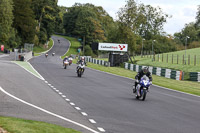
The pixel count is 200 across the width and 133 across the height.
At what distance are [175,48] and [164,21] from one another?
34.8ft

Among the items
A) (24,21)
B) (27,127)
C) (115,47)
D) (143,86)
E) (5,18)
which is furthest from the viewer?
(24,21)

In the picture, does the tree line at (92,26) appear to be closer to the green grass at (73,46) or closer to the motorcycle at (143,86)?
the green grass at (73,46)

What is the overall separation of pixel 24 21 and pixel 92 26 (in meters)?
31.8

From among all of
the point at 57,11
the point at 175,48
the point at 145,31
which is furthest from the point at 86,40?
the point at 175,48

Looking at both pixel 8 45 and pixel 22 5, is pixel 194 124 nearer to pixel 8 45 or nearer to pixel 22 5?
pixel 8 45

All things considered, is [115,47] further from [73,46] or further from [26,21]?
[73,46]

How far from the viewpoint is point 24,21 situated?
108375 mm

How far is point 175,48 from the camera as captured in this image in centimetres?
11106

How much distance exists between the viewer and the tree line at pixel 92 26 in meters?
81.3

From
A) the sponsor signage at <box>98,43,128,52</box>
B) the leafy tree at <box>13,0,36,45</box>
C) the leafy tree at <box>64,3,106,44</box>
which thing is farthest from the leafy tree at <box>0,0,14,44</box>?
the leafy tree at <box>64,3,106,44</box>

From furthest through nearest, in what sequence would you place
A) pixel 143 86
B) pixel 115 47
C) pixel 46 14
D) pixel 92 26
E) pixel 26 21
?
1. pixel 92 26
2. pixel 46 14
3. pixel 26 21
4. pixel 115 47
5. pixel 143 86

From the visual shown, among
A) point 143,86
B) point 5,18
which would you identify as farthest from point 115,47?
point 143,86

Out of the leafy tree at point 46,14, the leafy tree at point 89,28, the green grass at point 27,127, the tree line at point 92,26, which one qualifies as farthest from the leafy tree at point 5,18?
the green grass at point 27,127

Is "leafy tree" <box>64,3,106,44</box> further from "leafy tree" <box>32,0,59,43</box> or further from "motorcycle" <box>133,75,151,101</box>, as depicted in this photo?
"motorcycle" <box>133,75,151,101</box>
